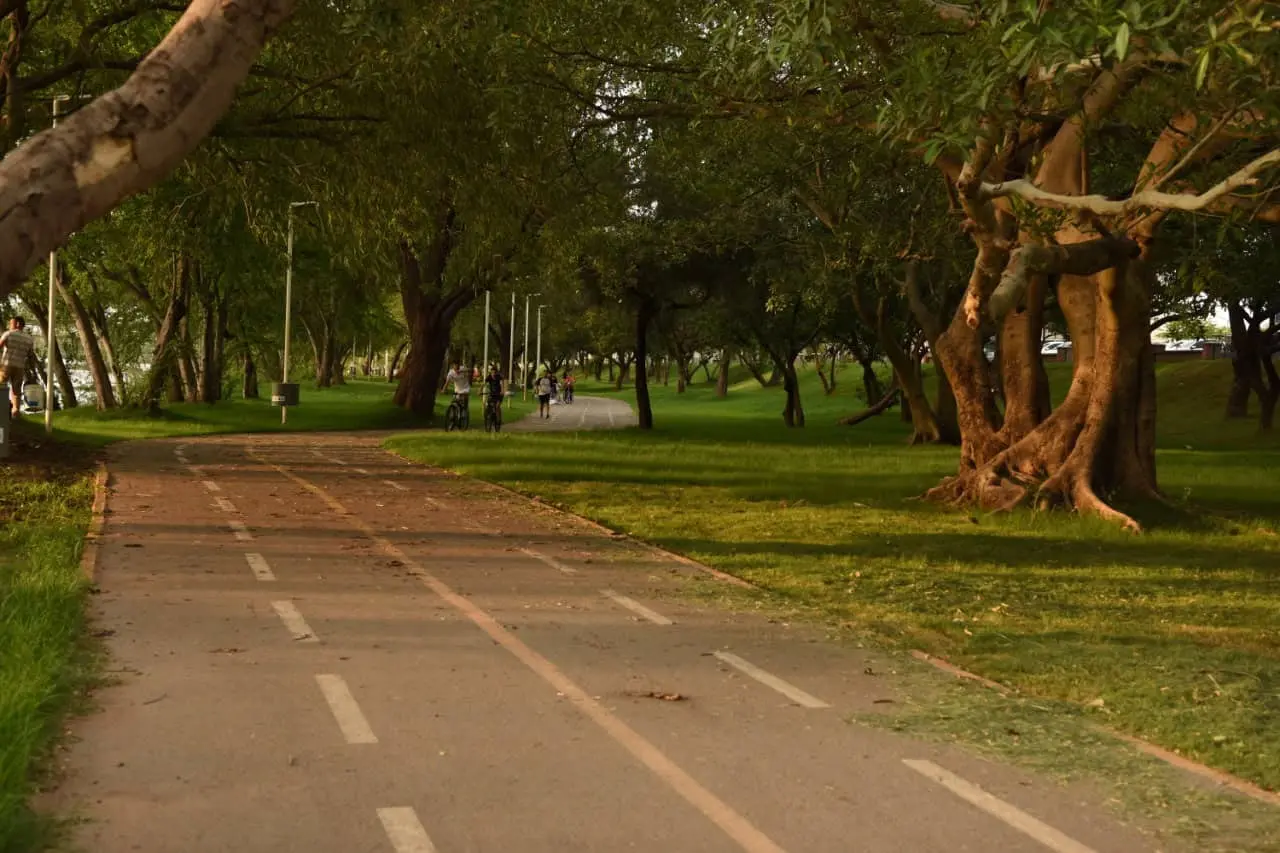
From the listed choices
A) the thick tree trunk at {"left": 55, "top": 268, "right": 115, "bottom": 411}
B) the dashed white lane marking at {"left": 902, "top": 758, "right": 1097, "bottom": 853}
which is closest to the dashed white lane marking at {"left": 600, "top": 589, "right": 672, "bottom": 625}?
the dashed white lane marking at {"left": 902, "top": 758, "right": 1097, "bottom": 853}

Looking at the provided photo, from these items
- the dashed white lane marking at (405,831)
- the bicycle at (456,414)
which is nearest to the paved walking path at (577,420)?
the bicycle at (456,414)

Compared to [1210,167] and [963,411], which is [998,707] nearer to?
[1210,167]

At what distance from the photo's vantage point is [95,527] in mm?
13297

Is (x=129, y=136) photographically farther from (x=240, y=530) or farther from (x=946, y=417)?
(x=946, y=417)

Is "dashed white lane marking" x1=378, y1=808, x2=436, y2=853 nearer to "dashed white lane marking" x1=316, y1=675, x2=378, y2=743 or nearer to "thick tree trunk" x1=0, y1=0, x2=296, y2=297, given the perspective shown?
"dashed white lane marking" x1=316, y1=675, x2=378, y2=743

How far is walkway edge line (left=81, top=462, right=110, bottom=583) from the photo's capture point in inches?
421

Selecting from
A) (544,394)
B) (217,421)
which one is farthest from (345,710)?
(544,394)

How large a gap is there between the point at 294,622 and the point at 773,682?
3.16m

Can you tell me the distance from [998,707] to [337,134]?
12.8m

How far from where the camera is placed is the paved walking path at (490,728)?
5.07 meters

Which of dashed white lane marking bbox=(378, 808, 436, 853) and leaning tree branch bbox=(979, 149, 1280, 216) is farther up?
leaning tree branch bbox=(979, 149, 1280, 216)

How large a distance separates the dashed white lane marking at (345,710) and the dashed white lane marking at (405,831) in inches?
40.8

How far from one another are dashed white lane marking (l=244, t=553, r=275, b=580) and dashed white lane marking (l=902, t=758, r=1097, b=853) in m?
6.17

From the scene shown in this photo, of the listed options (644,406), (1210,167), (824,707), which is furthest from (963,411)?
(644,406)
